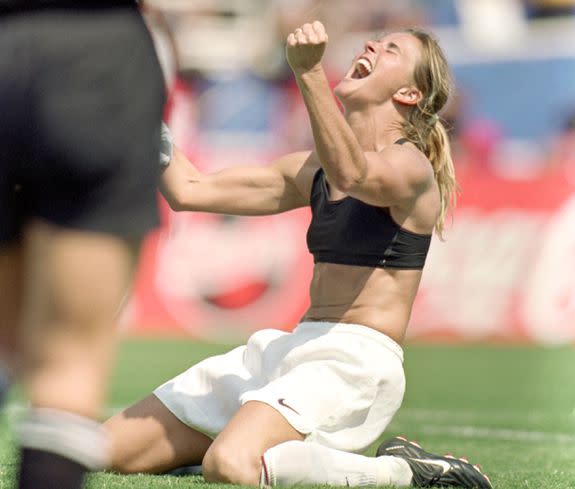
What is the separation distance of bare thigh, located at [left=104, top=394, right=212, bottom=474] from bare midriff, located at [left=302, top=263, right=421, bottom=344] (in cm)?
65

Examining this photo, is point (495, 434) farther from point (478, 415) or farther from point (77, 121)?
point (77, 121)

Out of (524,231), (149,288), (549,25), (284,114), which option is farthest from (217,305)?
(549,25)

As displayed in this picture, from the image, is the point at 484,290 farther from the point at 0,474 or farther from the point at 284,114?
the point at 0,474

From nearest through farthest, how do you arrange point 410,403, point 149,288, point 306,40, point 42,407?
point 42,407
point 306,40
point 410,403
point 149,288

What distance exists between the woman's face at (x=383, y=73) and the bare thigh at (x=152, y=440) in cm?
132

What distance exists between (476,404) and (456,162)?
488 cm

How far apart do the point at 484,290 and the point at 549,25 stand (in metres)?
3.13

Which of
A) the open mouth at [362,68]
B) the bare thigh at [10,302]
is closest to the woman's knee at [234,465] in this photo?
the open mouth at [362,68]

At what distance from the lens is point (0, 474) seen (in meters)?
4.23

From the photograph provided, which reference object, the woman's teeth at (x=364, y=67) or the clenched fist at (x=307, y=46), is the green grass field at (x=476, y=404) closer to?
the clenched fist at (x=307, y=46)

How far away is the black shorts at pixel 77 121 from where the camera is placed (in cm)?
209

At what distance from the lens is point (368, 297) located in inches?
172

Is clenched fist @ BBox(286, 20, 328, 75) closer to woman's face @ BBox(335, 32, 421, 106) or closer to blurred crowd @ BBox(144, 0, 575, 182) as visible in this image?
woman's face @ BBox(335, 32, 421, 106)

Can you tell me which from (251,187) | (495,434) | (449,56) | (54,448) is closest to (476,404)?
(495,434)
